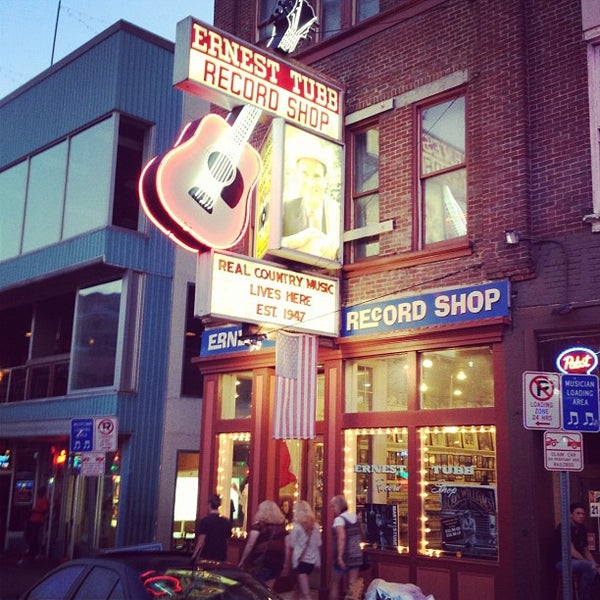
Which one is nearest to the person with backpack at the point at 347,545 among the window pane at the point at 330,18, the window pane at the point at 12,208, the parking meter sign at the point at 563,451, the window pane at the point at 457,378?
the window pane at the point at 457,378

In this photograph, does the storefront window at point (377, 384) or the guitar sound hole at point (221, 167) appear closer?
the guitar sound hole at point (221, 167)

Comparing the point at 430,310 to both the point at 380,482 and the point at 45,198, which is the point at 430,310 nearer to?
the point at 380,482

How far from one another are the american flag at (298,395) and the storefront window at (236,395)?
2.14m

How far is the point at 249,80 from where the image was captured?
1176 centimetres

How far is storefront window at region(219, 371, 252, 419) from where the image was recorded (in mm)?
14250

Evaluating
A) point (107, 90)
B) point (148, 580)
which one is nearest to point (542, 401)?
point (148, 580)

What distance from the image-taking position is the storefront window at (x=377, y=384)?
11.9 meters

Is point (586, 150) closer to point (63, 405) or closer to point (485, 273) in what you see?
point (485, 273)

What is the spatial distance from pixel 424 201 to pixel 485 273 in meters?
1.86

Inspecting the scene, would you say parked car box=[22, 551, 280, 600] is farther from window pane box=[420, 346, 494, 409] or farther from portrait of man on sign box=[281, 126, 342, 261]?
portrait of man on sign box=[281, 126, 342, 261]

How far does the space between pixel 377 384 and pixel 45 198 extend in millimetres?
12430

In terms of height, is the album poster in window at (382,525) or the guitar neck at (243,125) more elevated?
the guitar neck at (243,125)

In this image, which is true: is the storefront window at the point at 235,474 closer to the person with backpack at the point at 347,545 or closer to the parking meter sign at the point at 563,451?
the person with backpack at the point at 347,545

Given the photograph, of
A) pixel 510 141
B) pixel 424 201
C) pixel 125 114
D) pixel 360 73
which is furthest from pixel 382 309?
pixel 125 114
